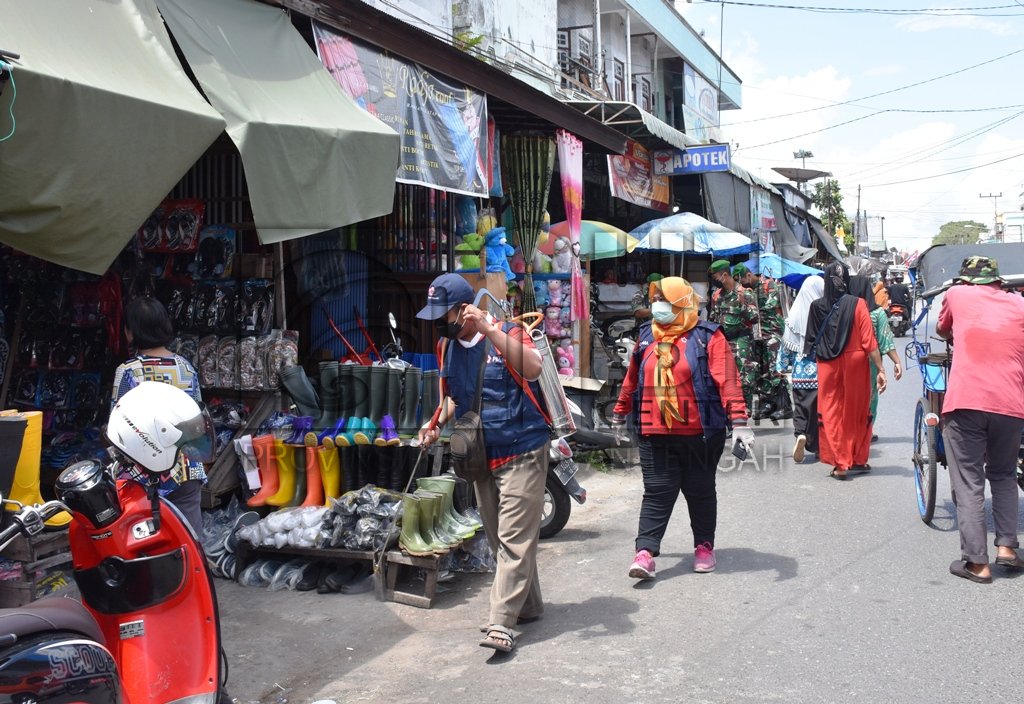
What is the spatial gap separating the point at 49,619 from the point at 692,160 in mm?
14615

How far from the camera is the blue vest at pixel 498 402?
4.68 metres

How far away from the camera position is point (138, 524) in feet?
10.4

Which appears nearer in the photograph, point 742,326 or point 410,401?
point 410,401

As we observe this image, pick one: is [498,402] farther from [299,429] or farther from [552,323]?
[552,323]

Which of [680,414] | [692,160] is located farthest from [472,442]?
[692,160]

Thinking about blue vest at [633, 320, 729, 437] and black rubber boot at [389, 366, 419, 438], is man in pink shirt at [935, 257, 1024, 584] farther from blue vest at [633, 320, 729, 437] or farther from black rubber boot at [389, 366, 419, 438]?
black rubber boot at [389, 366, 419, 438]

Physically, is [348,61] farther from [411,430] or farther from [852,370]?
[852,370]

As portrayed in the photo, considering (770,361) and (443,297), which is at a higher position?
(443,297)

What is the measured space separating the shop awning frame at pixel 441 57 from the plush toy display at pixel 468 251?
1369 mm

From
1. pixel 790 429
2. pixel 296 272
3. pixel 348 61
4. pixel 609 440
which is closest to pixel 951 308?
pixel 609 440

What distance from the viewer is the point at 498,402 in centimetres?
473

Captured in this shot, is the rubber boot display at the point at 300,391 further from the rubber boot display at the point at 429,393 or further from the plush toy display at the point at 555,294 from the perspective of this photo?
the plush toy display at the point at 555,294

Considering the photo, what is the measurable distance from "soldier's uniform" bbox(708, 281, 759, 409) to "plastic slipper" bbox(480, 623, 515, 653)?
745 cm

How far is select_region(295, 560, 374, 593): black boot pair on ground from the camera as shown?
5.60m
